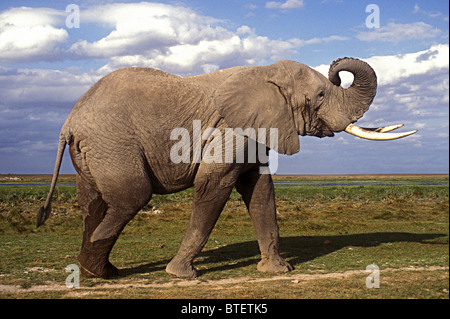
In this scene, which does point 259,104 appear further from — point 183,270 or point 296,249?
point 296,249

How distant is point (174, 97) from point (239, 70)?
1.31 m

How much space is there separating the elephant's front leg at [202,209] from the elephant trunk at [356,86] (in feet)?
7.97

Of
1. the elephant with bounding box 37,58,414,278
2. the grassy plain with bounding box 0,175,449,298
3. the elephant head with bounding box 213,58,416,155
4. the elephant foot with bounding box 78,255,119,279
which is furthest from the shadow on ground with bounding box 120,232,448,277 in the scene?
the elephant head with bounding box 213,58,416,155

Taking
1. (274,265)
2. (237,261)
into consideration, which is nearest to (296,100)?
(274,265)

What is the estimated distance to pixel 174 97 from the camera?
25.0 feet

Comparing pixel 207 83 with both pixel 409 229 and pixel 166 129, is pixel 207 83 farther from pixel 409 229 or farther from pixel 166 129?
pixel 409 229

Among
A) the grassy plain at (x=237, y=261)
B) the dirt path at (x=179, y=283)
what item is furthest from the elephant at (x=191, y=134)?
the grassy plain at (x=237, y=261)

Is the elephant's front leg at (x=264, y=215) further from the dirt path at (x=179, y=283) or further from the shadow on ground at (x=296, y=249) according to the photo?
the shadow on ground at (x=296, y=249)

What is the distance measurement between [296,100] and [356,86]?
4.06ft

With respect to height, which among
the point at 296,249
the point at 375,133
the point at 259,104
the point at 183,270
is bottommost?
the point at 296,249

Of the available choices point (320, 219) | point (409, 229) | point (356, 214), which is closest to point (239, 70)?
point (409, 229)

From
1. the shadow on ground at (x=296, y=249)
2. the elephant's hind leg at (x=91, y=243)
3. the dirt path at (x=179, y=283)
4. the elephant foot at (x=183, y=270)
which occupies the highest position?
the elephant's hind leg at (x=91, y=243)

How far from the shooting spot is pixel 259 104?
787 cm

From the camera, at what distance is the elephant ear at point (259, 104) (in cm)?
770
